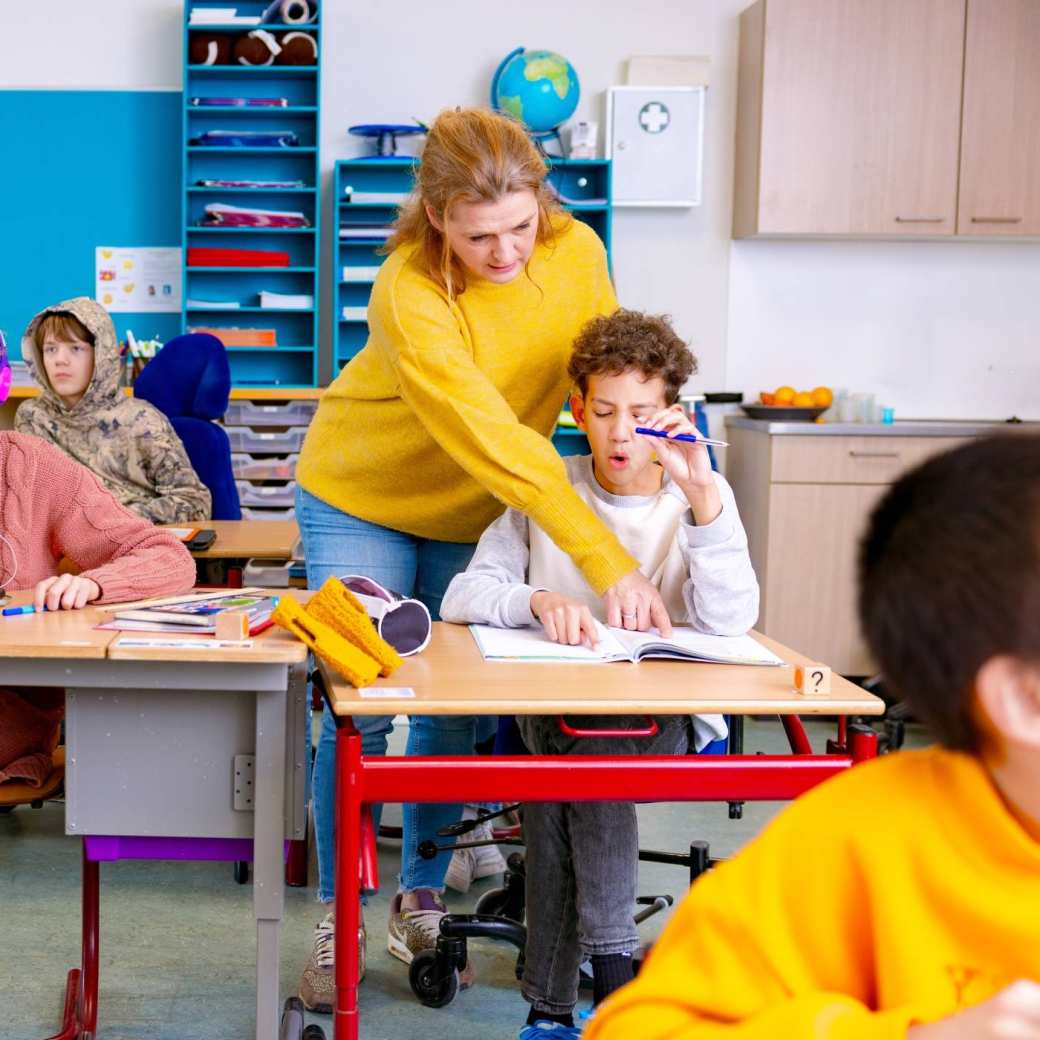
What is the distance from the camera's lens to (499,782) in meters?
1.52

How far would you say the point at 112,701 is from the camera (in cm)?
177

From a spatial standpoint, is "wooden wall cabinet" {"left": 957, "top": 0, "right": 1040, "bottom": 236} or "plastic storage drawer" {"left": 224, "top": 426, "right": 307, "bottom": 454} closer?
"wooden wall cabinet" {"left": 957, "top": 0, "right": 1040, "bottom": 236}

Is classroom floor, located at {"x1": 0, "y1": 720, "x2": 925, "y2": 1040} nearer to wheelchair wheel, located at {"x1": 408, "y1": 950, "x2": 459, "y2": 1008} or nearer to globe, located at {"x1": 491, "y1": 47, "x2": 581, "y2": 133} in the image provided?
wheelchair wheel, located at {"x1": 408, "y1": 950, "x2": 459, "y2": 1008}

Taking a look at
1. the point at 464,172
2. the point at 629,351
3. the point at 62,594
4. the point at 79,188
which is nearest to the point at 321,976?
the point at 62,594

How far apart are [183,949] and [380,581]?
0.82 metres

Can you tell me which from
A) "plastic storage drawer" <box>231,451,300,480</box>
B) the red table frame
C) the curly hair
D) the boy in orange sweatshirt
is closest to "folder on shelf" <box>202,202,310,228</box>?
"plastic storage drawer" <box>231,451,300,480</box>

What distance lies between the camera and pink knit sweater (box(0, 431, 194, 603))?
7.14ft

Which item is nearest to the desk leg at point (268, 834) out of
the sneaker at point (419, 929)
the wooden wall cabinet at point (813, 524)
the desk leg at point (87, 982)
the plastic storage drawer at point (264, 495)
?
the desk leg at point (87, 982)

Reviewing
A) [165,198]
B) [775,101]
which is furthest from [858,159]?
[165,198]

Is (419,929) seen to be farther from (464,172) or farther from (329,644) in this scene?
(464,172)

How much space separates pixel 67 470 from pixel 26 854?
1.11m

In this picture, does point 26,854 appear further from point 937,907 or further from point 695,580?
point 937,907

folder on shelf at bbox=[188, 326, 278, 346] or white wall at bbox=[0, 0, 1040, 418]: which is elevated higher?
white wall at bbox=[0, 0, 1040, 418]

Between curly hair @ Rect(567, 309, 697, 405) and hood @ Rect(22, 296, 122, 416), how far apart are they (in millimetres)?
1860
